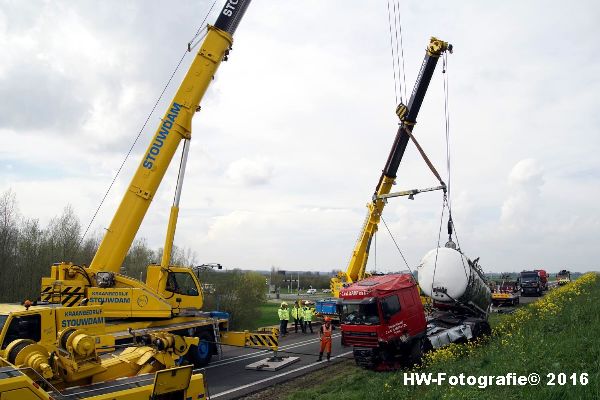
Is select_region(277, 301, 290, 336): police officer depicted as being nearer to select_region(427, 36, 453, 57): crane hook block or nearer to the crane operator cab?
the crane operator cab

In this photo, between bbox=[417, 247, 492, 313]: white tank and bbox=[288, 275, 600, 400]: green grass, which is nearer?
bbox=[288, 275, 600, 400]: green grass

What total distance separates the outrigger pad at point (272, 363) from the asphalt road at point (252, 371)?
0.46 ft

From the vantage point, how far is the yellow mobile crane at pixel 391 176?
74.5 feet

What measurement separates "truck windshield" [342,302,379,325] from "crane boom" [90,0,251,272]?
6636mm

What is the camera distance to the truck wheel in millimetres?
14305

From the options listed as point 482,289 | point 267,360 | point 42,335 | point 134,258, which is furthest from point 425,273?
point 134,258

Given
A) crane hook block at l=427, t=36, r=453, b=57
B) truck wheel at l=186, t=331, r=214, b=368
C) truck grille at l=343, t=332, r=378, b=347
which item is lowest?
truck wheel at l=186, t=331, r=214, b=368

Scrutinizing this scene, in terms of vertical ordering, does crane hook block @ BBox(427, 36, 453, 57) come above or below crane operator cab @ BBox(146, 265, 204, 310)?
above

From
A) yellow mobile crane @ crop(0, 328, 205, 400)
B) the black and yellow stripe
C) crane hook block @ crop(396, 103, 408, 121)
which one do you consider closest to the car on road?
crane hook block @ crop(396, 103, 408, 121)

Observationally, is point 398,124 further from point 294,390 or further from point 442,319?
point 294,390

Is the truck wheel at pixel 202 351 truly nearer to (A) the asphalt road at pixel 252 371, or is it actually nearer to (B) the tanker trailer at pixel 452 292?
(A) the asphalt road at pixel 252 371

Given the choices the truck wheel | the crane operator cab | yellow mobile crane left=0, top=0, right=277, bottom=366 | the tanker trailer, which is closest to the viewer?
yellow mobile crane left=0, top=0, right=277, bottom=366

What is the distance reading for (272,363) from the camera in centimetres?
1477

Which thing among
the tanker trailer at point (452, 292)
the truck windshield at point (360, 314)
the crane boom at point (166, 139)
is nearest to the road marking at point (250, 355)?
the truck windshield at point (360, 314)
